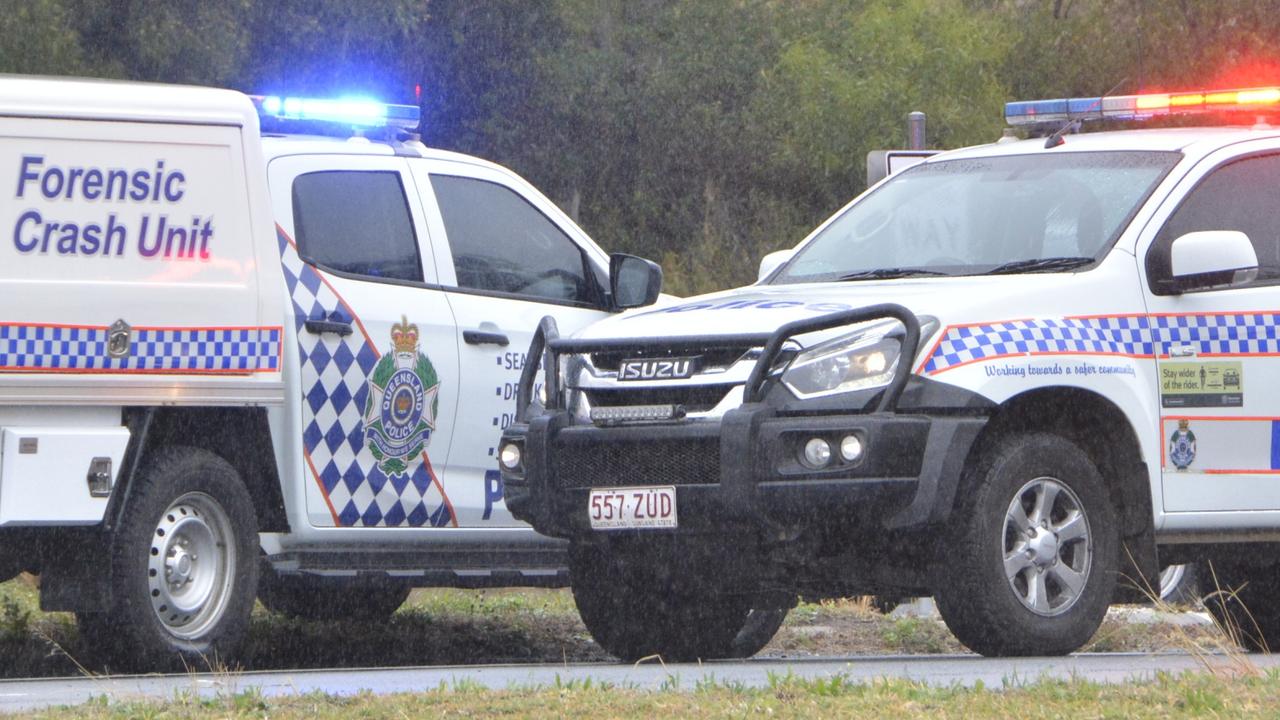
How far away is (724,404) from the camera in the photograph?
22.4 feet

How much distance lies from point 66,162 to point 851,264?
2.83m

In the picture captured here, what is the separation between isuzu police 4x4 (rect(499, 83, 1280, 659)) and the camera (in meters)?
6.64

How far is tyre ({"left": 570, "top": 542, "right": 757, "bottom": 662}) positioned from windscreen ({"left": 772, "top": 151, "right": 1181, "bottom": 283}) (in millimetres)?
1297

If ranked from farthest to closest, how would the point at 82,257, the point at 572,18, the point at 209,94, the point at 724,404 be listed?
the point at 572,18 → the point at 209,94 → the point at 82,257 → the point at 724,404

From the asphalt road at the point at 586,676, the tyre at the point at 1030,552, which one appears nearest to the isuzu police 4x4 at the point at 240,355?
the asphalt road at the point at 586,676

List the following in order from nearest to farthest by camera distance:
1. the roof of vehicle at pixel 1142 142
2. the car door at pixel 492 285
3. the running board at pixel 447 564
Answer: the roof of vehicle at pixel 1142 142, the running board at pixel 447 564, the car door at pixel 492 285

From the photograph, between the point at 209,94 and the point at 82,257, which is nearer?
the point at 82,257

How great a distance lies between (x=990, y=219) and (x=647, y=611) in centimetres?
187

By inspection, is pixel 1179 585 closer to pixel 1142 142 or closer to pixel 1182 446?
pixel 1142 142

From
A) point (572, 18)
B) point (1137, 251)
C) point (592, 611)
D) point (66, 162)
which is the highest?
point (572, 18)

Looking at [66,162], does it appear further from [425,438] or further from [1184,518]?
[1184,518]

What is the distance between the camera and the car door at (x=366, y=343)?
8156 millimetres

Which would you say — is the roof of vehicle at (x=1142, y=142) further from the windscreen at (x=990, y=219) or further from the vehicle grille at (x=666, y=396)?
the vehicle grille at (x=666, y=396)

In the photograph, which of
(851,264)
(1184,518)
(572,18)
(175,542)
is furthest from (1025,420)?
(572,18)
